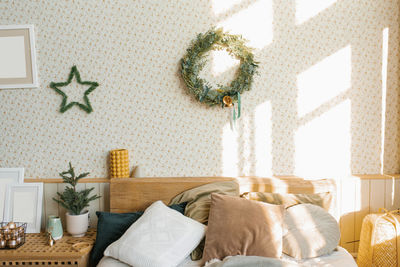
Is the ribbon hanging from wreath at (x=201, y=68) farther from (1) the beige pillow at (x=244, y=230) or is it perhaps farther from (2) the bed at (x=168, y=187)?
(1) the beige pillow at (x=244, y=230)

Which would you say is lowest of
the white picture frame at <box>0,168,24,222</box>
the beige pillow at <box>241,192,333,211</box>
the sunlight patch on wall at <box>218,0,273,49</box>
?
the beige pillow at <box>241,192,333,211</box>

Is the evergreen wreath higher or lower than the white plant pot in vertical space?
higher

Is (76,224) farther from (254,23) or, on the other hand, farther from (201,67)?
(254,23)

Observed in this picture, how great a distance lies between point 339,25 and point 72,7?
2208mm

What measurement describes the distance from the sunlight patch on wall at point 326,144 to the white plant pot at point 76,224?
1.80 metres

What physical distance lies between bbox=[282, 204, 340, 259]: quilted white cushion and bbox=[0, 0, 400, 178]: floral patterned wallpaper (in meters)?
0.55

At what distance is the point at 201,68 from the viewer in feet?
8.70

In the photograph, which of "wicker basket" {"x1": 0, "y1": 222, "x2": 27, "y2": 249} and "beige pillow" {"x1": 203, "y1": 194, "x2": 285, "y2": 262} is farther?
"wicker basket" {"x1": 0, "y1": 222, "x2": 27, "y2": 249}

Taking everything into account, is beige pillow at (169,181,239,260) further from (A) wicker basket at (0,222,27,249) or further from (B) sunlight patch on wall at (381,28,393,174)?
(B) sunlight patch on wall at (381,28,393,174)

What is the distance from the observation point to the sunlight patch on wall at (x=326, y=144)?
8.88 ft

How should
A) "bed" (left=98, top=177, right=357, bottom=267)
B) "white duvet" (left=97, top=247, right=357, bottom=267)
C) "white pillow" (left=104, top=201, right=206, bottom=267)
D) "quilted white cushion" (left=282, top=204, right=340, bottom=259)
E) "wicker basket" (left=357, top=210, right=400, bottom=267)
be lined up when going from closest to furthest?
"white duvet" (left=97, top=247, right=357, bottom=267), "white pillow" (left=104, top=201, right=206, bottom=267), "quilted white cushion" (left=282, top=204, right=340, bottom=259), "wicker basket" (left=357, top=210, right=400, bottom=267), "bed" (left=98, top=177, right=357, bottom=267)

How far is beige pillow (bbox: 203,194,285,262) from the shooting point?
2.07m

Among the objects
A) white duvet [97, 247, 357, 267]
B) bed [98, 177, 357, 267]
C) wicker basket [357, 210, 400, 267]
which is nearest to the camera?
white duvet [97, 247, 357, 267]

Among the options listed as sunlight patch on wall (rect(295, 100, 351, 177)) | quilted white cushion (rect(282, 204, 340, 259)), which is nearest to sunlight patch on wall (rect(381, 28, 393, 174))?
sunlight patch on wall (rect(295, 100, 351, 177))
